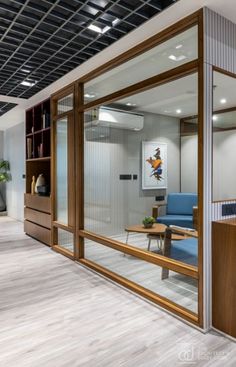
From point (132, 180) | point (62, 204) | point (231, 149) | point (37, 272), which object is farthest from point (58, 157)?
point (231, 149)

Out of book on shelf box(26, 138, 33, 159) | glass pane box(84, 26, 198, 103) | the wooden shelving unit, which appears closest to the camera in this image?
glass pane box(84, 26, 198, 103)

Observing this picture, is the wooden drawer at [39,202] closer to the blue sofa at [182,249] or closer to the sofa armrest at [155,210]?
the sofa armrest at [155,210]

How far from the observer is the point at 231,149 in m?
3.01

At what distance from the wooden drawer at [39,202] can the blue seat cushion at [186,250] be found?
103 inches

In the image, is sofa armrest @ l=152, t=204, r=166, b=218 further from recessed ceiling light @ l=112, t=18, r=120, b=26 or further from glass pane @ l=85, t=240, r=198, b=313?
recessed ceiling light @ l=112, t=18, r=120, b=26

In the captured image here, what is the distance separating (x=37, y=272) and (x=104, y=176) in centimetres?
203

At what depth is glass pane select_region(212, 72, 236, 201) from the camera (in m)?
2.42

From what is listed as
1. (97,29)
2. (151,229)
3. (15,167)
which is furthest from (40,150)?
(15,167)

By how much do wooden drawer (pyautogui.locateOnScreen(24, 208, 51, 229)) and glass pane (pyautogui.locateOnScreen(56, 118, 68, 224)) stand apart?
0.33m

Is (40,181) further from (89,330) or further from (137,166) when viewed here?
(89,330)

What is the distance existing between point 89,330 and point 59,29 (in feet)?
9.52

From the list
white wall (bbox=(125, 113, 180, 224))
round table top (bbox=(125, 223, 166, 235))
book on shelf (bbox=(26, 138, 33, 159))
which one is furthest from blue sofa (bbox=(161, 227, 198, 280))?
book on shelf (bbox=(26, 138, 33, 159))

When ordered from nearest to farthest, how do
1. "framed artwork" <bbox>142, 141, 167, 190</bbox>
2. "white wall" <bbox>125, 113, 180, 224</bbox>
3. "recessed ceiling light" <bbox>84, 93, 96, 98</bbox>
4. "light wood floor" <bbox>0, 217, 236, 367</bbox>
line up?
1. "light wood floor" <bbox>0, 217, 236, 367</bbox>
2. "recessed ceiling light" <bbox>84, 93, 96, 98</bbox>
3. "white wall" <bbox>125, 113, 180, 224</bbox>
4. "framed artwork" <bbox>142, 141, 167, 190</bbox>

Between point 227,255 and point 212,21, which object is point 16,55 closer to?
point 212,21
